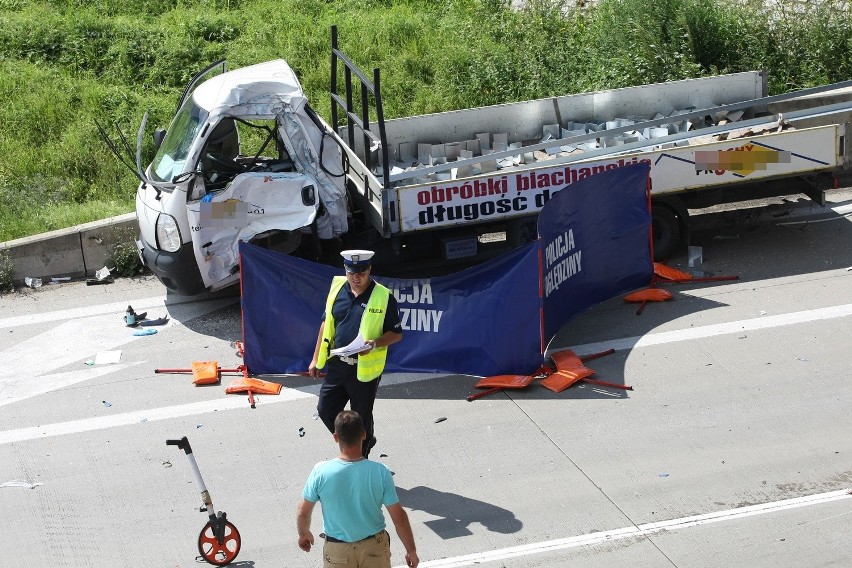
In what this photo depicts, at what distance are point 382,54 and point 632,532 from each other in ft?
37.1

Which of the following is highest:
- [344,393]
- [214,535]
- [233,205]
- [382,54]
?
[382,54]

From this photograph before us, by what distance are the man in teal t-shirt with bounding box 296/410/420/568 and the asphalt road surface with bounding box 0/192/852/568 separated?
1547 millimetres

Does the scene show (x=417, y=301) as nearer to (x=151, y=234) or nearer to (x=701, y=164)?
(x=151, y=234)

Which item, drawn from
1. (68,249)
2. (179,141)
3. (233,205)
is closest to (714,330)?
(233,205)

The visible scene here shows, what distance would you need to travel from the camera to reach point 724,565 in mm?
7090

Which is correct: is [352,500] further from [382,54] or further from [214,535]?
[382,54]

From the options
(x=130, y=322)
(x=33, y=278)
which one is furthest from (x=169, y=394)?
(x=33, y=278)

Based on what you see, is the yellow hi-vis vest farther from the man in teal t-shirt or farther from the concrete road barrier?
the concrete road barrier

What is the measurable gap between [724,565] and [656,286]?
16.5 feet

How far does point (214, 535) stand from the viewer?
727 cm

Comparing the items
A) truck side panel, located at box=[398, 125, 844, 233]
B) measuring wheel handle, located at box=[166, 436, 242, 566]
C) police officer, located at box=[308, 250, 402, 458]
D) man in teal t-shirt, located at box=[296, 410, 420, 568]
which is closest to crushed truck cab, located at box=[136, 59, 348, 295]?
truck side panel, located at box=[398, 125, 844, 233]

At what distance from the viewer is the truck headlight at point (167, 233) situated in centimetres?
1109

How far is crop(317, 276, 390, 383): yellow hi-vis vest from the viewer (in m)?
7.68

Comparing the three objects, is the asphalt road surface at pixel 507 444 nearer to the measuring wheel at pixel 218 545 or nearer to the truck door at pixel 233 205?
the measuring wheel at pixel 218 545
